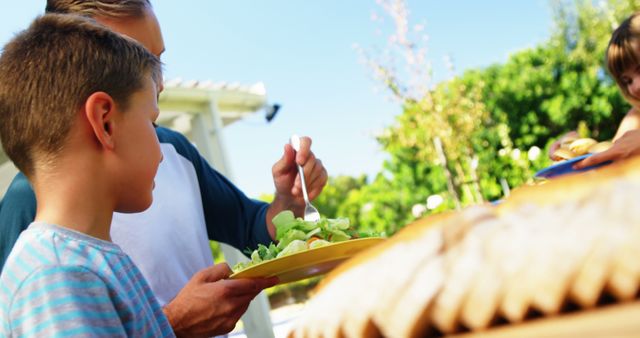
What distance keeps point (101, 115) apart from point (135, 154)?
0.40 ft

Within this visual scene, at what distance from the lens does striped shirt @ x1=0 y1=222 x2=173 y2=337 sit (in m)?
1.02

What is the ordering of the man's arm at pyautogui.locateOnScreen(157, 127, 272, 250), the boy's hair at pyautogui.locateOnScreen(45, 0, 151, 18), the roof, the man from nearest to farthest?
the man, the boy's hair at pyautogui.locateOnScreen(45, 0, 151, 18), the man's arm at pyautogui.locateOnScreen(157, 127, 272, 250), the roof

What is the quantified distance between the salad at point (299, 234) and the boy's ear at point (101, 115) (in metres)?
0.67

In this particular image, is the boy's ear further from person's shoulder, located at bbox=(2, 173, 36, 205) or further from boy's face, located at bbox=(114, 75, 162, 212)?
person's shoulder, located at bbox=(2, 173, 36, 205)

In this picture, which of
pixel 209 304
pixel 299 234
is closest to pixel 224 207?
pixel 299 234

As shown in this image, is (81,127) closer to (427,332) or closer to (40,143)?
(40,143)

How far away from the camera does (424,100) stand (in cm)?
1944

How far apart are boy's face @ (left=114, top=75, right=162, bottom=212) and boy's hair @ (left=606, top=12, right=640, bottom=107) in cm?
266

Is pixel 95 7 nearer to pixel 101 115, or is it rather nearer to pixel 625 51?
pixel 101 115

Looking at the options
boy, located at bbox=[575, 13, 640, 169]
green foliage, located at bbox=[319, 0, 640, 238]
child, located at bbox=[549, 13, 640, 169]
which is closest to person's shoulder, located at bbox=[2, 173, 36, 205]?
child, located at bbox=[549, 13, 640, 169]

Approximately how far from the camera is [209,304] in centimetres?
151

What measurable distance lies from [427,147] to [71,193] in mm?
20220

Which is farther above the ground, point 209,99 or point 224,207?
point 209,99

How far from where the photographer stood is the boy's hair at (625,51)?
Result: 310 centimetres
